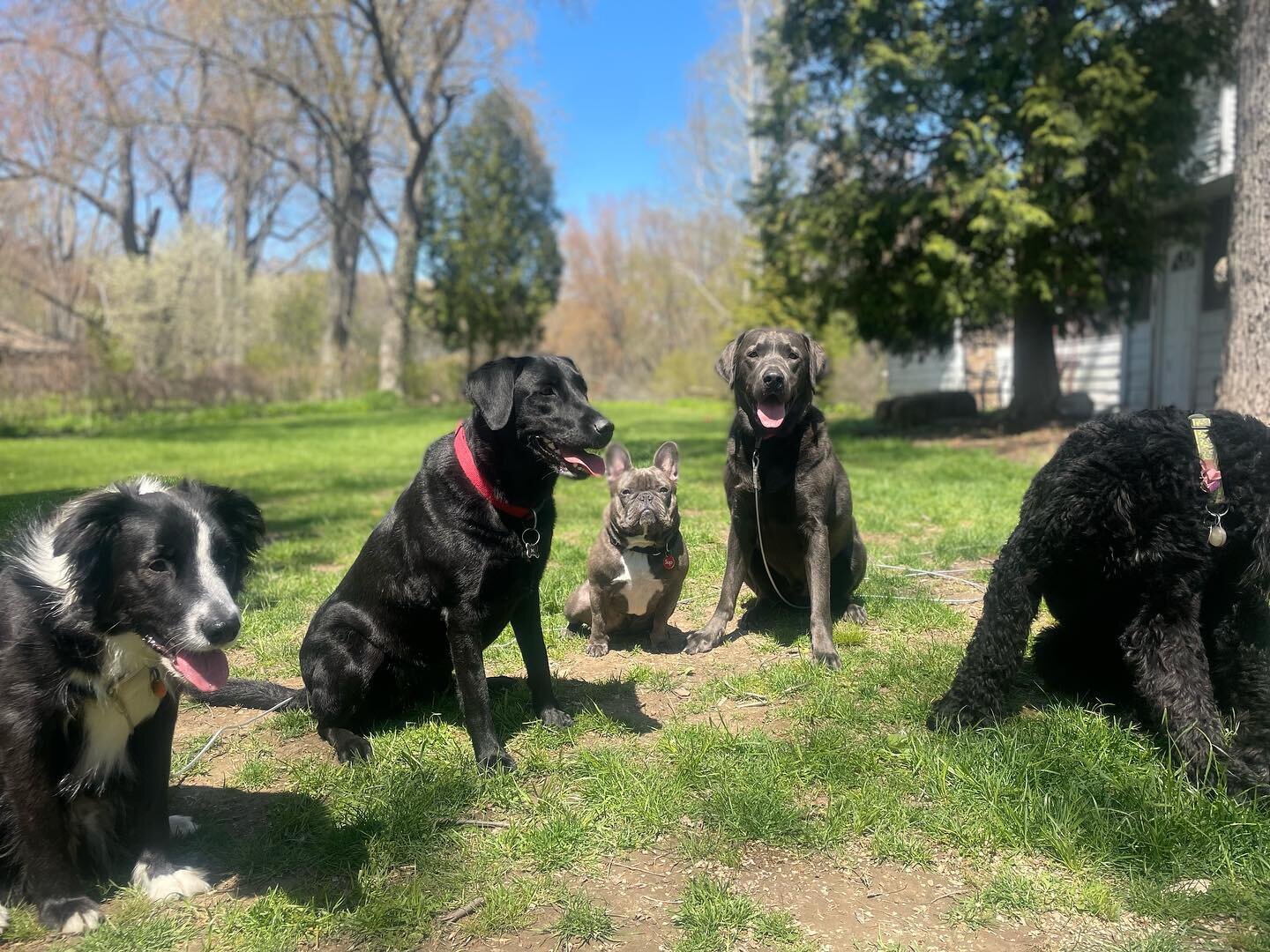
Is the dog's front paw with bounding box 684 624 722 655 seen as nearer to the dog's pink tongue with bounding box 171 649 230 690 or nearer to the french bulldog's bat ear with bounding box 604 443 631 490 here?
the french bulldog's bat ear with bounding box 604 443 631 490

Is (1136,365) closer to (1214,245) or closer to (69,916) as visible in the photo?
(1214,245)

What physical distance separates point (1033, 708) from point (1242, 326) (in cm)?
548

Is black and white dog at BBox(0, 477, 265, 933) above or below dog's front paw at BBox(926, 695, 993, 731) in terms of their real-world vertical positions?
above

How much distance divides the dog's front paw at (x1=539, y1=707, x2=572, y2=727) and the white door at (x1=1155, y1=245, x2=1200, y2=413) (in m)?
15.0

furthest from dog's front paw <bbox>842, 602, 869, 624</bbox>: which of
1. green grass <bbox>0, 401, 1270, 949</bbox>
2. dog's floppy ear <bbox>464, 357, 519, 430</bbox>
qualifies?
dog's floppy ear <bbox>464, 357, 519, 430</bbox>

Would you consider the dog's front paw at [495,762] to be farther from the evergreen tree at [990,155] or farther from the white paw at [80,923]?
the evergreen tree at [990,155]

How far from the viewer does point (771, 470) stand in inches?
168

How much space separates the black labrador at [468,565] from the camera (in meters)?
3.12

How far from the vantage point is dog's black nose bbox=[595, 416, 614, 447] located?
318cm

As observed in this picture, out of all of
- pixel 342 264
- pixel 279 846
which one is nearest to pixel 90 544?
pixel 279 846

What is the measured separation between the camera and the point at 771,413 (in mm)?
4242

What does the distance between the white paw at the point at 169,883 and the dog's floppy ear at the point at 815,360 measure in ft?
11.7

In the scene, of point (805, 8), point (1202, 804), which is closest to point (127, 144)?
point (805, 8)

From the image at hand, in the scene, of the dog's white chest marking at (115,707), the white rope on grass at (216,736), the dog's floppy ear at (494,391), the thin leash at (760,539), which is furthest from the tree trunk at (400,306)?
the dog's white chest marking at (115,707)
